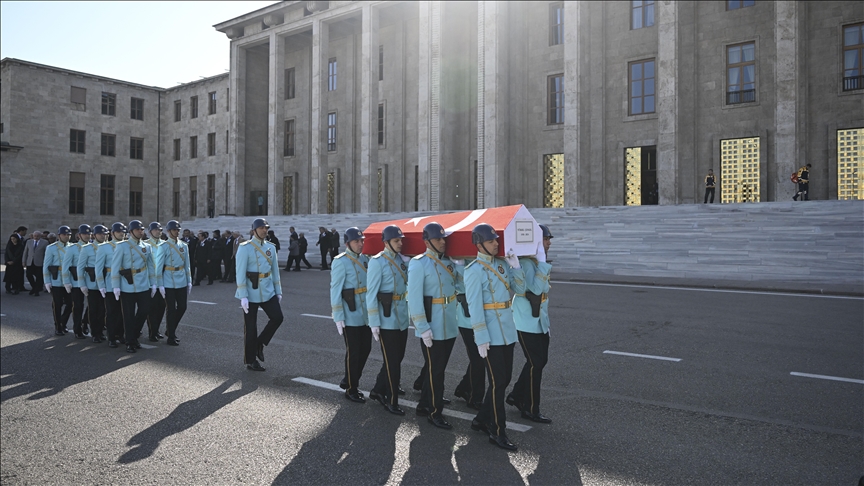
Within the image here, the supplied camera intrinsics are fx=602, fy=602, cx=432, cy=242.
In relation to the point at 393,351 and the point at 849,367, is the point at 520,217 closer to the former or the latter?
the point at 393,351

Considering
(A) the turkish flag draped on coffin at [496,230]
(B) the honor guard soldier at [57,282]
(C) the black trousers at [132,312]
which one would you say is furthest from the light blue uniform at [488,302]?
(B) the honor guard soldier at [57,282]

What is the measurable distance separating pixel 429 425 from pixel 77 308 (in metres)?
8.53

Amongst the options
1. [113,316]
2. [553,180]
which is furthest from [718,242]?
[113,316]

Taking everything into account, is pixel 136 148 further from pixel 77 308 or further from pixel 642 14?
pixel 77 308

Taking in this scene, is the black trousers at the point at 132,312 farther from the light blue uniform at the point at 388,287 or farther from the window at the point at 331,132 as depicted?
the window at the point at 331,132

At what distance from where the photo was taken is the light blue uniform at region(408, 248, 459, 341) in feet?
18.8

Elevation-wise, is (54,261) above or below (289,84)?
below

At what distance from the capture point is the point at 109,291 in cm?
1052

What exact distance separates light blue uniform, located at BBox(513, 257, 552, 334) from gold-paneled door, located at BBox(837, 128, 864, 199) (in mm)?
24678

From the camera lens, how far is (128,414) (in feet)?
20.4

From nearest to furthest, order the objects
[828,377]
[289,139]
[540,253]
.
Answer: [540,253], [828,377], [289,139]

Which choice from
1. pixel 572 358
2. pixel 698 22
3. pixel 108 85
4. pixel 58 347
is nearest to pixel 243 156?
pixel 108 85

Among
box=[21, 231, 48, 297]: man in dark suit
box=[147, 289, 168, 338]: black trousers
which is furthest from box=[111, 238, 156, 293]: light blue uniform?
box=[21, 231, 48, 297]: man in dark suit

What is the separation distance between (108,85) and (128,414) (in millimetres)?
52784
